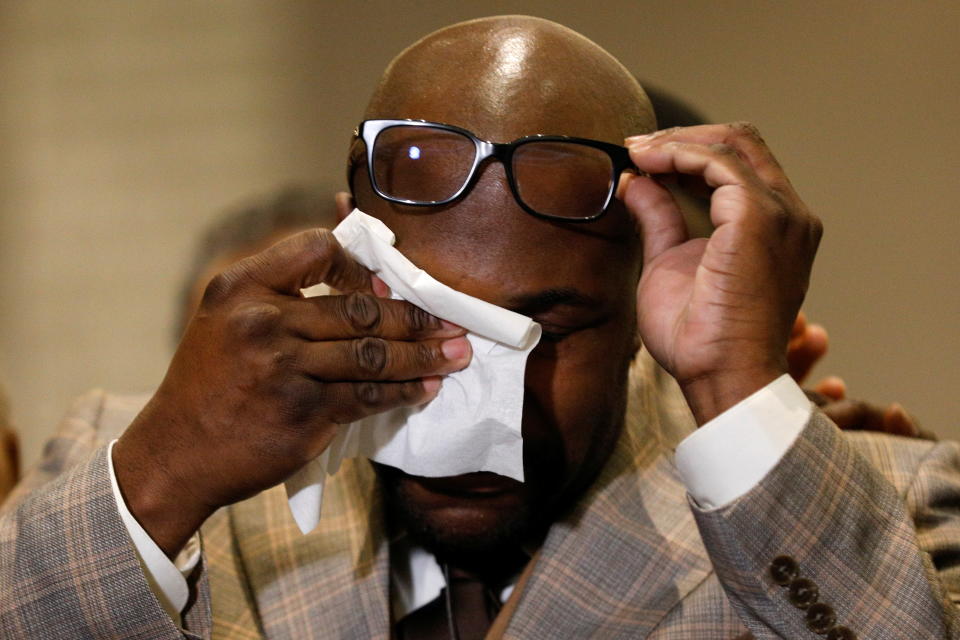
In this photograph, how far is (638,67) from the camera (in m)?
2.38

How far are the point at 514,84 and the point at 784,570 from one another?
0.59 meters

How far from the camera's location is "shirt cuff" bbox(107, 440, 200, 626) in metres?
1.10

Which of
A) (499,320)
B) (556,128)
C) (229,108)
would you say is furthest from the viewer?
(229,108)

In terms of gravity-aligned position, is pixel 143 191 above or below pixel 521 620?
below

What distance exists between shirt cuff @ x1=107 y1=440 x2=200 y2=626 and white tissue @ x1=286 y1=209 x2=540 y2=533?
0.14 m

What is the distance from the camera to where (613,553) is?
131 cm

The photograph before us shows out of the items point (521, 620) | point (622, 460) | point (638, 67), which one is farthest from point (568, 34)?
point (638, 67)

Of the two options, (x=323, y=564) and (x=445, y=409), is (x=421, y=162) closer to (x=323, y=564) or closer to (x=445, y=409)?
(x=445, y=409)

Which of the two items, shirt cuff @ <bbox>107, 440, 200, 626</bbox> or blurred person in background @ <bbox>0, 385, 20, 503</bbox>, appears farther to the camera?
blurred person in background @ <bbox>0, 385, 20, 503</bbox>

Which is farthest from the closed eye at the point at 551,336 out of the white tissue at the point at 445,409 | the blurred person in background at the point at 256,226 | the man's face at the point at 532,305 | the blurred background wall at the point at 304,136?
the blurred person in background at the point at 256,226

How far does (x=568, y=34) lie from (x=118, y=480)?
0.74 metres

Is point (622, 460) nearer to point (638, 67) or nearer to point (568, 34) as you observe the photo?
point (568, 34)

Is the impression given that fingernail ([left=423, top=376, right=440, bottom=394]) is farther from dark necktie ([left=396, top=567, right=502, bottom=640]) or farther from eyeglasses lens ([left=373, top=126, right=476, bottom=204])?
dark necktie ([left=396, top=567, right=502, bottom=640])

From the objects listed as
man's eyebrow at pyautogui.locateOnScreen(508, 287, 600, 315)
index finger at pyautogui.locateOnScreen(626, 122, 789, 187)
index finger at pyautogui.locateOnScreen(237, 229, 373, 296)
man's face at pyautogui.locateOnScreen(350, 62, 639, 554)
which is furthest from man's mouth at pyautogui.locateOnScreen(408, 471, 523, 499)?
index finger at pyautogui.locateOnScreen(626, 122, 789, 187)
